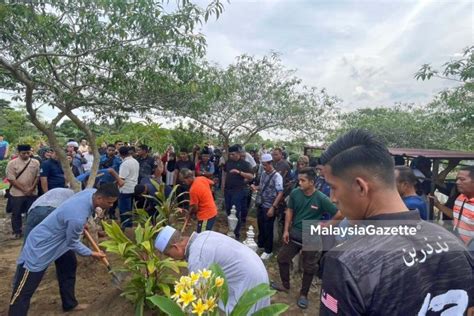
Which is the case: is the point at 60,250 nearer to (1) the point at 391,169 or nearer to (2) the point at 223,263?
(2) the point at 223,263

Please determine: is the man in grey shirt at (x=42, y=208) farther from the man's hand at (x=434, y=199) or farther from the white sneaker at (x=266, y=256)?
the man's hand at (x=434, y=199)

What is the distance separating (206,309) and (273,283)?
3285 millimetres

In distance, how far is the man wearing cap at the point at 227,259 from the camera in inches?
87.4

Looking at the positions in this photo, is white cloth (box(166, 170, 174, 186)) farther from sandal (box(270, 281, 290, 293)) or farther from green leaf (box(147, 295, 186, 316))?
green leaf (box(147, 295, 186, 316))

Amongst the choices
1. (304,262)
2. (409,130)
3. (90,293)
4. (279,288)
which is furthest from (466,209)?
(409,130)

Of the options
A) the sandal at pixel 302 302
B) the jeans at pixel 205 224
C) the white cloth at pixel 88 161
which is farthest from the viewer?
the white cloth at pixel 88 161

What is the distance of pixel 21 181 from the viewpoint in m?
5.80

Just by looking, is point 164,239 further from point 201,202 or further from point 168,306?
point 201,202

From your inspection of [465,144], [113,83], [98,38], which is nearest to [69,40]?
[98,38]

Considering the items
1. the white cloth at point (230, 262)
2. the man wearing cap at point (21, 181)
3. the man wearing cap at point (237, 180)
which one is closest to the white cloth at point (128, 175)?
the man wearing cap at point (21, 181)

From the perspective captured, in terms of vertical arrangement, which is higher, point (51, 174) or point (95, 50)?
point (95, 50)

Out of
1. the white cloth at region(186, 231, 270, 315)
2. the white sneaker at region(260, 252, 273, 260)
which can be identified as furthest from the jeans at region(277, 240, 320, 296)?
the white cloth at region(186, 231, 270, 315)

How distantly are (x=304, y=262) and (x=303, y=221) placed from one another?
50cm

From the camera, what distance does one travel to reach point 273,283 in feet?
14.5
